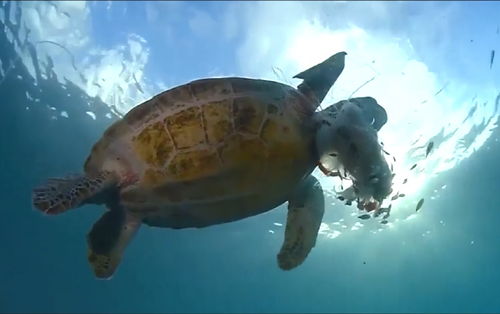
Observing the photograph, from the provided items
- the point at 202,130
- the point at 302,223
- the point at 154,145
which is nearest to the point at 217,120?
the point at 202,130

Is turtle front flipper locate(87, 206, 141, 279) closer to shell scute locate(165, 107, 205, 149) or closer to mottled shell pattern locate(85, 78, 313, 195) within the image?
mottled shell pattern locate(85, 78, 313, 195)

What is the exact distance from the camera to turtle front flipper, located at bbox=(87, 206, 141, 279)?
4887mm

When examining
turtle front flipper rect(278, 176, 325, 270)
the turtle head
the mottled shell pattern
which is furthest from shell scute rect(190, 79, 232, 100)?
turtle front flipper rect(278, 176, 325, 270)

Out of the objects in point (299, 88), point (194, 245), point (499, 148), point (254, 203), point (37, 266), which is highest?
point (499, 148)

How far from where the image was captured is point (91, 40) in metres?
11.2

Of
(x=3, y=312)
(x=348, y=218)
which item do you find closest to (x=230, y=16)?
(x=348, y=218)

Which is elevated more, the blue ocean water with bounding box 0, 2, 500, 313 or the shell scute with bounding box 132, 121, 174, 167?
the blue ocean water with bounding box 0, 2, 500, 313

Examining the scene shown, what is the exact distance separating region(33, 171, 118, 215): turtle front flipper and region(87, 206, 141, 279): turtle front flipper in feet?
0.97

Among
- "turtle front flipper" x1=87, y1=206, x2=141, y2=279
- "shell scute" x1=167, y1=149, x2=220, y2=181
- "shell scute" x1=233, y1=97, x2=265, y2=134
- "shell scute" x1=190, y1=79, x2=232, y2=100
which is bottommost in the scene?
"turtle front flipper" x1=87, y1=206, x2=141, y2=279

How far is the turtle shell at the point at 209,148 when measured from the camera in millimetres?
4488

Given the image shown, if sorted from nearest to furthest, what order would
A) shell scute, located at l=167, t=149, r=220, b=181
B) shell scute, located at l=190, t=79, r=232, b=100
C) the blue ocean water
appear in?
shell scute, located at l=167, t=149, r=220, b=181, shell scute, located at l=190, t=79, r=232, b=100, the blue ocean water

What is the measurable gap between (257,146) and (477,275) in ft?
114

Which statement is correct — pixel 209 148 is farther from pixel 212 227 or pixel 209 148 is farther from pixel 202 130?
pixel 212 227

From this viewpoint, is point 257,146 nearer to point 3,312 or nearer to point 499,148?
point 499,148
